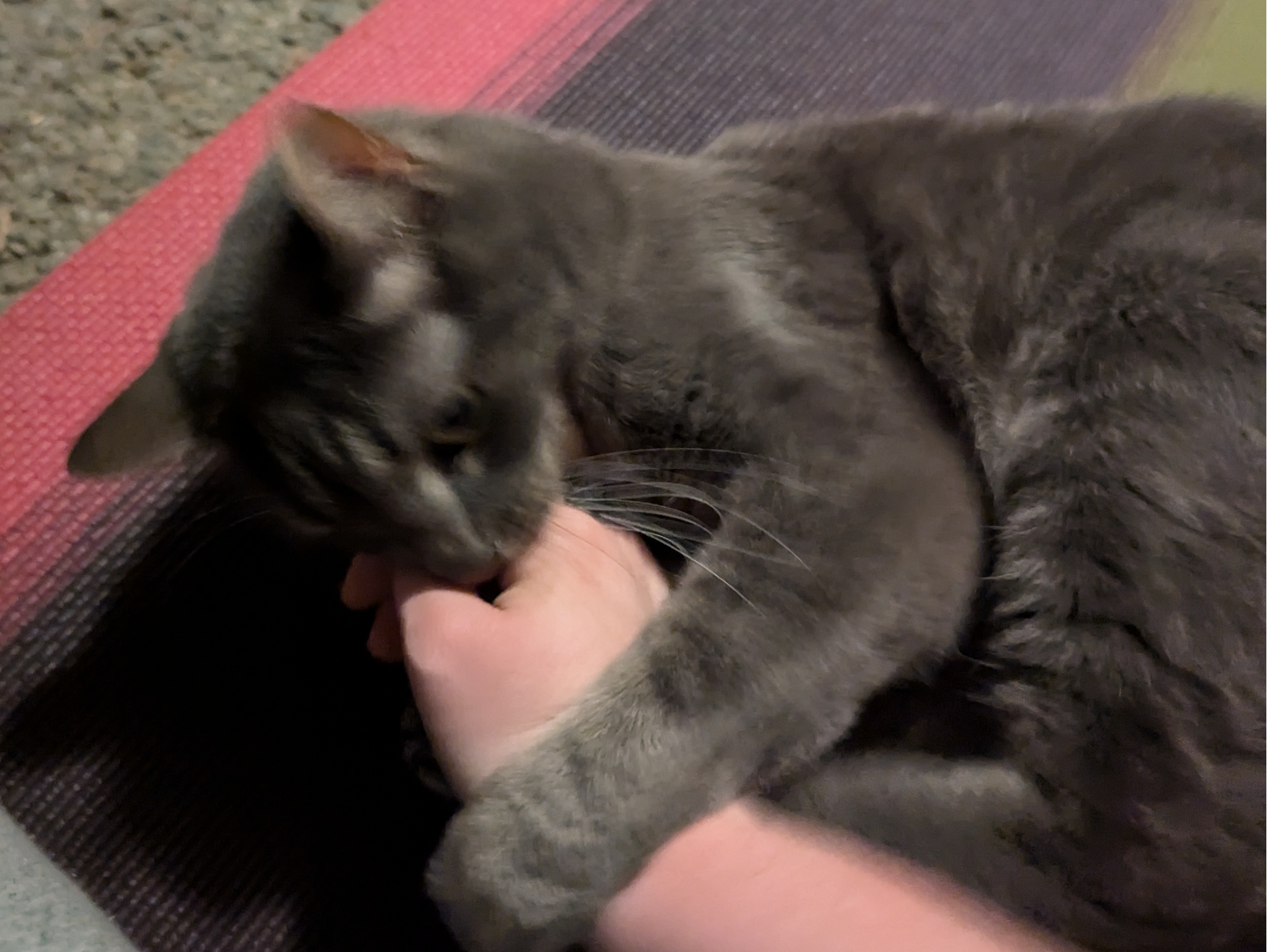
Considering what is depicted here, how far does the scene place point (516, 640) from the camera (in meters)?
0.79

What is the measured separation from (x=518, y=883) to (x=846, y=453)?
1.34 feet

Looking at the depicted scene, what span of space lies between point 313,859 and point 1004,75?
1.22 m

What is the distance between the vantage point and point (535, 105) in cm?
126

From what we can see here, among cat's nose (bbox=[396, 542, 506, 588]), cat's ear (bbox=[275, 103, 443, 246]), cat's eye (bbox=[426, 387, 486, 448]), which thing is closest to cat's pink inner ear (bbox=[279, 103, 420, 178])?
cat's ear (bbox=[275, 103, 443, 246])

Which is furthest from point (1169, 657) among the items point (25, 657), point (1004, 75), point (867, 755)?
point (25, 657)

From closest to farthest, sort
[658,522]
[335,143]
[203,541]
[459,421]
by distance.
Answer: [335,143], [459,421], [658,522], [203,541]

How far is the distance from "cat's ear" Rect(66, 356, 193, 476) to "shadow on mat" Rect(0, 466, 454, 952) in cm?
18

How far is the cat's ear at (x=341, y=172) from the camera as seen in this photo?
24.6 inches

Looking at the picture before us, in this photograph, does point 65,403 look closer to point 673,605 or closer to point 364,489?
point 364,489

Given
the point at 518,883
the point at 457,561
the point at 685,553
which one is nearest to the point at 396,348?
the point at 457,561

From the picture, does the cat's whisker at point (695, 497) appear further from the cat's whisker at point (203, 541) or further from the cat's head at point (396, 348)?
the cat's whisker at point (203, 541)

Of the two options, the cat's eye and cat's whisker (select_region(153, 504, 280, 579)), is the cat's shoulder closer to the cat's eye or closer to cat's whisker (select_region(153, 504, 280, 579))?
the cat's eye

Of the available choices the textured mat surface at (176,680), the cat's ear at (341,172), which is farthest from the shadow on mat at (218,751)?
the cat's ear at (341,172)

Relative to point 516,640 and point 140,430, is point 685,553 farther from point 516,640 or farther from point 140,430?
point 140,430
